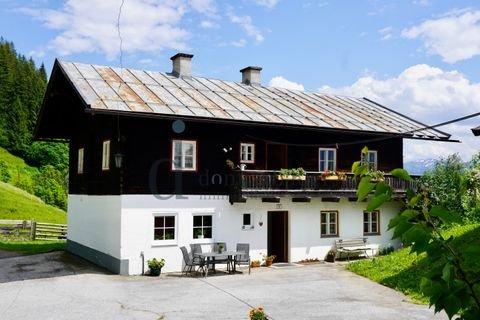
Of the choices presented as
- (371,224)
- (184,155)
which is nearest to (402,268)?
(371,224)

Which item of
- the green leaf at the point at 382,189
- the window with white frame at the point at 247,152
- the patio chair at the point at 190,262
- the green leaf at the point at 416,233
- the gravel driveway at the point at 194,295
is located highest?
the window with white frame at the point at 247,152

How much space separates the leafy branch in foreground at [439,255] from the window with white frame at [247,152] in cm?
1910

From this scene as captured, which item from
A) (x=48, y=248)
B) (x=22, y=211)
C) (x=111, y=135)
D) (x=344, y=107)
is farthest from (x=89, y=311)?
(x=22, y=211)

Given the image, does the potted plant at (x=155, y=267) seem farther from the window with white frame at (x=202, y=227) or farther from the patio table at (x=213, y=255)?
the window with white frame at (x=202, y=227)

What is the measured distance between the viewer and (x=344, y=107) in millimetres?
26844

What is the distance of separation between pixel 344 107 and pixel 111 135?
12639 millimetres

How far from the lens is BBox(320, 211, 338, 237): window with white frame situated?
22.5m

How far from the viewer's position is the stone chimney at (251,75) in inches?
1064

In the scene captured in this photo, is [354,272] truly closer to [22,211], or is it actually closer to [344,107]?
[344,107]

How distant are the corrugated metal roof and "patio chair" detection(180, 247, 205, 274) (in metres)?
4.93

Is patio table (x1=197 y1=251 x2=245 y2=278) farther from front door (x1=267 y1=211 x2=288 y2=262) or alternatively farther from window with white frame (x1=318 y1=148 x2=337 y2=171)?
window with white frame (x1=318 y1=148 x2=337 y2=171)

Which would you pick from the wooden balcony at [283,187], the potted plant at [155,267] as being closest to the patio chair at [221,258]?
the wooden balcony at [283,187]

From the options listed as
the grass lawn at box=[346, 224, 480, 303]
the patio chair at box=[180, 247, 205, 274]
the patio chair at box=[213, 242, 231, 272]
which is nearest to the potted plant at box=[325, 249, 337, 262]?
the grass lawn at box=[346, 224, 480, 303]

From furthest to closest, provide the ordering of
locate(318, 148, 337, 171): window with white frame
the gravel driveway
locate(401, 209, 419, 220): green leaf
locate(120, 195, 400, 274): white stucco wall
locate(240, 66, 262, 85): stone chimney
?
locate(240, 66, 262, 85): stone chimney < locate(318, 148, 337, 171): window with white frame < locate(120, 195, 400, 274): white stucco wall < the gravel driveway < locate(401, 209, 419, 220): green leaf
